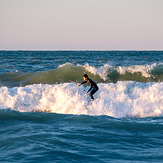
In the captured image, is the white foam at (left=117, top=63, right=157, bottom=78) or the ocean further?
the white foam at (left=117, top=63, right=157, bottom=78)

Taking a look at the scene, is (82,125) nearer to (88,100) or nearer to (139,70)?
(88,100)

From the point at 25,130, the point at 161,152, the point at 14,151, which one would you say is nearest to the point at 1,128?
the point at 25,130

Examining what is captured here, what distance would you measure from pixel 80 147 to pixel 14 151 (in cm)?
146

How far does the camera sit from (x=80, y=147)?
19.2 ft

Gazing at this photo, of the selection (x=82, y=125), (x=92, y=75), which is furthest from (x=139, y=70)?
(x=82, y=125)

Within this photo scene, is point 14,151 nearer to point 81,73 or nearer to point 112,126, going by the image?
point 112,126

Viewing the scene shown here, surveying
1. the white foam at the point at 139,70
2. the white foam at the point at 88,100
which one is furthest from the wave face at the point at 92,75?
the white foam at the point at 88,100

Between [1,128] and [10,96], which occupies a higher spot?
[10,96]

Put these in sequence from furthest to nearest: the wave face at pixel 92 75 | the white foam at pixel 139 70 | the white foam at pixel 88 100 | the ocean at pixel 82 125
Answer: the white foam at pixel 139 70 → the wave face at pixel 92 75 → the white foam at pixel 88 100 → the ocean at pixel 82 125

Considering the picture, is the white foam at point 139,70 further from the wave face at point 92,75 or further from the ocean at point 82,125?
the ocean at point 82,125

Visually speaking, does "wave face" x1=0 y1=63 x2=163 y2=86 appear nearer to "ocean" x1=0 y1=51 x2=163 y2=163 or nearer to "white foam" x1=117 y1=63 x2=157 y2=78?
"white foam" x1=117 y1=63 x2=157 y2=78

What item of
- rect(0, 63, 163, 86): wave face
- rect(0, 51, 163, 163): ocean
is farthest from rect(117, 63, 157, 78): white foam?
rect(0, 51, 163, 163): ocean

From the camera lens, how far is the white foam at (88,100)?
10.4 meters

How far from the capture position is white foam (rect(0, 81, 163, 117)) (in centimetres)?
1037
